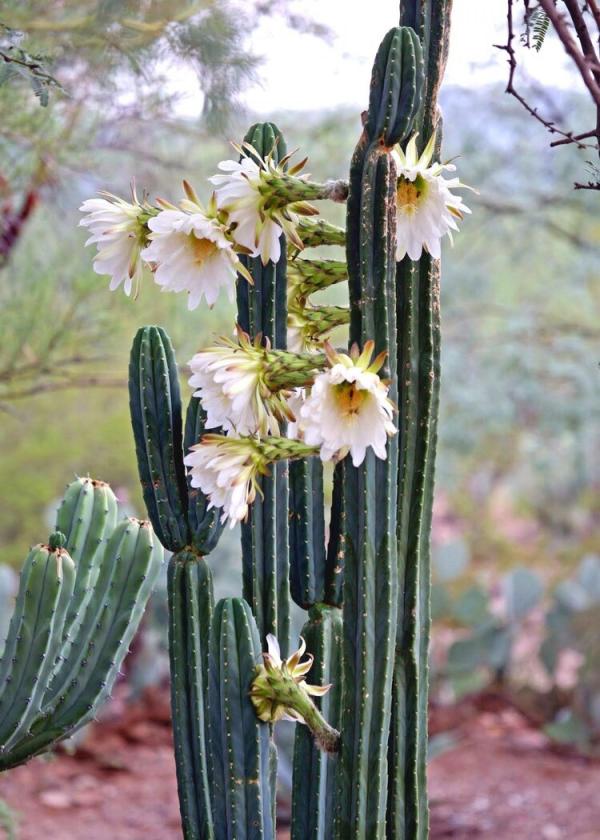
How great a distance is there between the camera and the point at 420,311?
1.13 metres

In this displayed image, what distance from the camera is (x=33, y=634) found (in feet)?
4.16

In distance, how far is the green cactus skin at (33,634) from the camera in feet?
4.10

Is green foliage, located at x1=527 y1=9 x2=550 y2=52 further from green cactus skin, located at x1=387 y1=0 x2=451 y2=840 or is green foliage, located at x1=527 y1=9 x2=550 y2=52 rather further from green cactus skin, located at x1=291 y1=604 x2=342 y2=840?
green cactus skin, located at x1=291 y1=604 x2=342 y2=840

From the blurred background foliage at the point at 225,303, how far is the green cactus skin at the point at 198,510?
1.62 feet

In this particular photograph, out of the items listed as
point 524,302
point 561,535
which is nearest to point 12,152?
point 524,302

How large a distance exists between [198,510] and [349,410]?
322 millimetres

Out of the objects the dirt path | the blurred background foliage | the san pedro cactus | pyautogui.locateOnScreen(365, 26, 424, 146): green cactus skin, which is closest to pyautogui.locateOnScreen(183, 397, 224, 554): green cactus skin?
the san pedro cactus

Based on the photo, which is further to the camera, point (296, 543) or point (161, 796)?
point (161, 796)

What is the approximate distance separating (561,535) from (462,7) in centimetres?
518

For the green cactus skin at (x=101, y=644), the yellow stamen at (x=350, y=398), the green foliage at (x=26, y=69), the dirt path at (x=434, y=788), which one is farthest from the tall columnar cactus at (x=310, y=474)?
the dirt path at (x=434, y=788)

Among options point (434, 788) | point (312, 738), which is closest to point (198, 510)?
point (312, 738)

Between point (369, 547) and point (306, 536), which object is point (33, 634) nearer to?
point (306, 536)

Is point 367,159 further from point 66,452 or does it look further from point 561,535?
point 561,535

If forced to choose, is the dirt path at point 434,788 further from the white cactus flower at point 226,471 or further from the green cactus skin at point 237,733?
the white cactus flower at point 226,471
